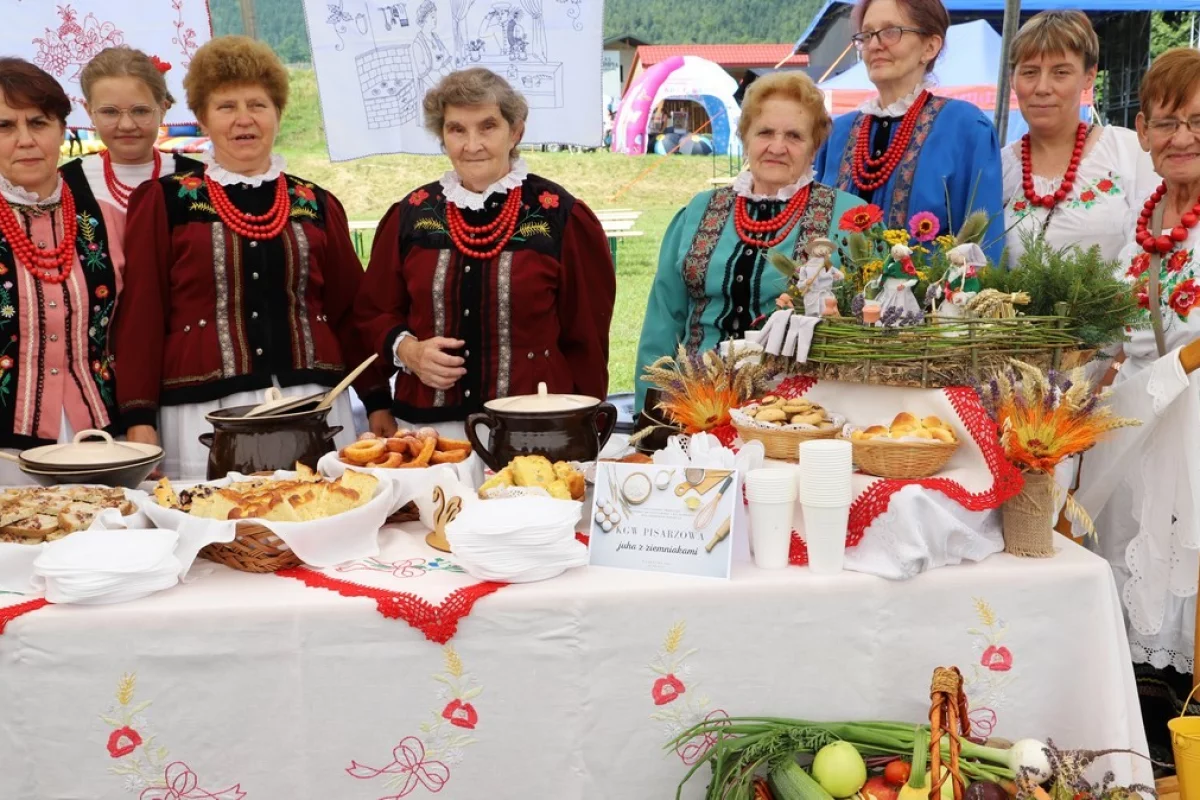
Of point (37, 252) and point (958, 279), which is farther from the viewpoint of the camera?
point (37, 252)

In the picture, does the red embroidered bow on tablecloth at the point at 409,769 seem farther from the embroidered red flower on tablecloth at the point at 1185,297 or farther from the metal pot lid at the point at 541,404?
the embroidered red flower on tablecloth at the point at 1185,297

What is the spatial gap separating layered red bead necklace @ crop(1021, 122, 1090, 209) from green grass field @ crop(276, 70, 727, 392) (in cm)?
520

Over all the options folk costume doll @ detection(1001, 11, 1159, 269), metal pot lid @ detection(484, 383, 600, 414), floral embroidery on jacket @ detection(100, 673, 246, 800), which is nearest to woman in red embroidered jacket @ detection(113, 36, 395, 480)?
metal pot lid @ detection(484, 383, 600, 414)

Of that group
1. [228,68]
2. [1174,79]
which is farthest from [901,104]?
[228,68]

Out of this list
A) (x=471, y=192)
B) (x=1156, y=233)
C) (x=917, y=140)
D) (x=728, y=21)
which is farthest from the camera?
(x=728, y=21)

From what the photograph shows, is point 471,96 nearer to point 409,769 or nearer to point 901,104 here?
point 901,104

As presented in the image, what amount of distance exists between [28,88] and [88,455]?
106 cm

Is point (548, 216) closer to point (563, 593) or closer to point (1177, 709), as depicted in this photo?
point (563, 593)

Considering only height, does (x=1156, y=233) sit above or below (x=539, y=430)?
above

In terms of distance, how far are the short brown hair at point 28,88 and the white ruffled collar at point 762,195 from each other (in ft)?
5.63

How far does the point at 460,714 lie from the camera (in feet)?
5.30

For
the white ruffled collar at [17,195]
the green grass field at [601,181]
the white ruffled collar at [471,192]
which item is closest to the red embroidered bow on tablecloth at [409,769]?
the white ruffled collar at [471,192]

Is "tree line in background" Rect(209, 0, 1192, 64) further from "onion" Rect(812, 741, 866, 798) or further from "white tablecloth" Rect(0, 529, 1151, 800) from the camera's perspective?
"onion" Rect(812, 741, 866, 798)

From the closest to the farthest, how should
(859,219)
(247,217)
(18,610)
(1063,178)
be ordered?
(18,610)
(859,219)
(247,217)
(1063,178)
